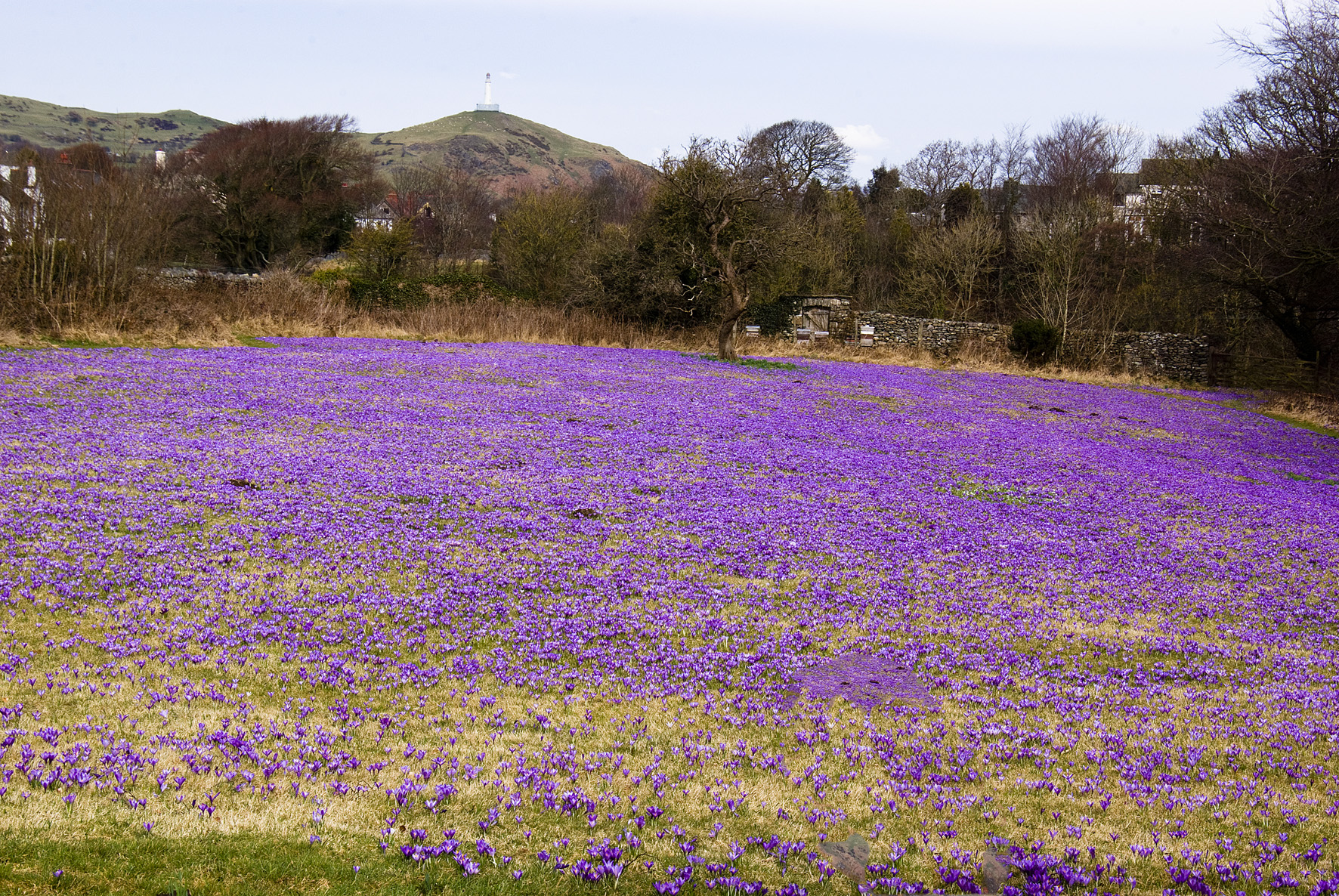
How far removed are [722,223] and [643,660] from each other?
22.0 metres

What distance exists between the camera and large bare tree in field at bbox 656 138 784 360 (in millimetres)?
25547

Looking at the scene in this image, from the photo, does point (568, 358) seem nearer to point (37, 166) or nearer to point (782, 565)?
point (37, 166)

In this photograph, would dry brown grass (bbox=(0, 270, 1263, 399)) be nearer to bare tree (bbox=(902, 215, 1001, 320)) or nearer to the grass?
the grass

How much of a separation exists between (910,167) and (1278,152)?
Answer: 126 ft

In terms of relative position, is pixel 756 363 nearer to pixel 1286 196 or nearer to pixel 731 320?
pixel 731 320

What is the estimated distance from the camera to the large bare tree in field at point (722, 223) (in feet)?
83.8

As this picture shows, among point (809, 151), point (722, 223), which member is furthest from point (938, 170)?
point (722, 223)

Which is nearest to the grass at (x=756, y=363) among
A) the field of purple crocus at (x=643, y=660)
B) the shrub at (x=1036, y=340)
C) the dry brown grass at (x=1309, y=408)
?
the shrub at (x=1036, y=340)

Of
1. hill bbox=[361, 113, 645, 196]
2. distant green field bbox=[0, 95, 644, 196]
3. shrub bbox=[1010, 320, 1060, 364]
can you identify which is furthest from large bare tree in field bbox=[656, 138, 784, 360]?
hill bbox=[361, 113, 645, 196]

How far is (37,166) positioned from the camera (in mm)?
18328

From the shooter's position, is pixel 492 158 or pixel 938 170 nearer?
pixel 938 170

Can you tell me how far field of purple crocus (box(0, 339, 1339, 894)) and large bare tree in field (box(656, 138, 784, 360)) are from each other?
47.6ft

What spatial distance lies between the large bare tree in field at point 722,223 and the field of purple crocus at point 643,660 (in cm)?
1451

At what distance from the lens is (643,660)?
5641 mm
